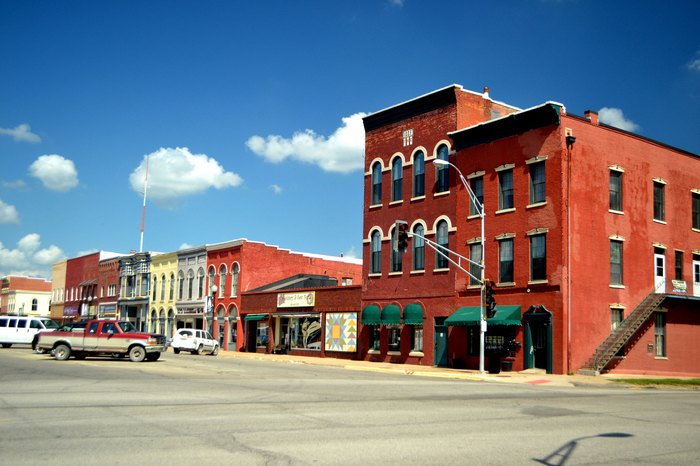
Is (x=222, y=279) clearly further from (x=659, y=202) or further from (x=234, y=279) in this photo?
(x=659, y=202)

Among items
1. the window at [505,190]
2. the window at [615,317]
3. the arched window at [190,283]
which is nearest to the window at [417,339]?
the window at [505,190]

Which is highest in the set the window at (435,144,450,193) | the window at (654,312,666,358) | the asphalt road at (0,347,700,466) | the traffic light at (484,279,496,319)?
the window at (435,144,450,193)

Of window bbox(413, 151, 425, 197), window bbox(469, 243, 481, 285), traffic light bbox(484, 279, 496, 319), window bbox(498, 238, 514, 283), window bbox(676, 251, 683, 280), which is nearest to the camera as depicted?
traffic light bbox(484, 279, 496, 319)

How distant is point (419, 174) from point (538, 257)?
1080cm

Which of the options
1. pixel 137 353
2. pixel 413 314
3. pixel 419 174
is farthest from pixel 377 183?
pixel 137 353

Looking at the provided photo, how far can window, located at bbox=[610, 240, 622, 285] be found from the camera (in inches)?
1457

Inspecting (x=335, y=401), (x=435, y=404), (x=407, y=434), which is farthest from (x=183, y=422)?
(x=435, y=404)

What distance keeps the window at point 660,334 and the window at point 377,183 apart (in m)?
18.2

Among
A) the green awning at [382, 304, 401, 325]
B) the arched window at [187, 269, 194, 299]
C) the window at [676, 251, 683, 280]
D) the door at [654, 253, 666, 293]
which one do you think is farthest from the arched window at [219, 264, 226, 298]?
the window at [676, 251, 683, 280]

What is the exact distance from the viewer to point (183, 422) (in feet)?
43.2

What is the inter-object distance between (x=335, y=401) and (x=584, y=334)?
68.0ft

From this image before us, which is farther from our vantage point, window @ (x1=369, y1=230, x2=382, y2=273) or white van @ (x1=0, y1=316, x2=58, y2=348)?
white van @ (x1=0, y1=316, x2=58, y2=348)

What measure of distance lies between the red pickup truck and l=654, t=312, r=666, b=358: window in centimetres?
2582

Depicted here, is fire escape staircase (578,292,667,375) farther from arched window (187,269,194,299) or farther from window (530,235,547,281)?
arched window (187,269,194,299)
